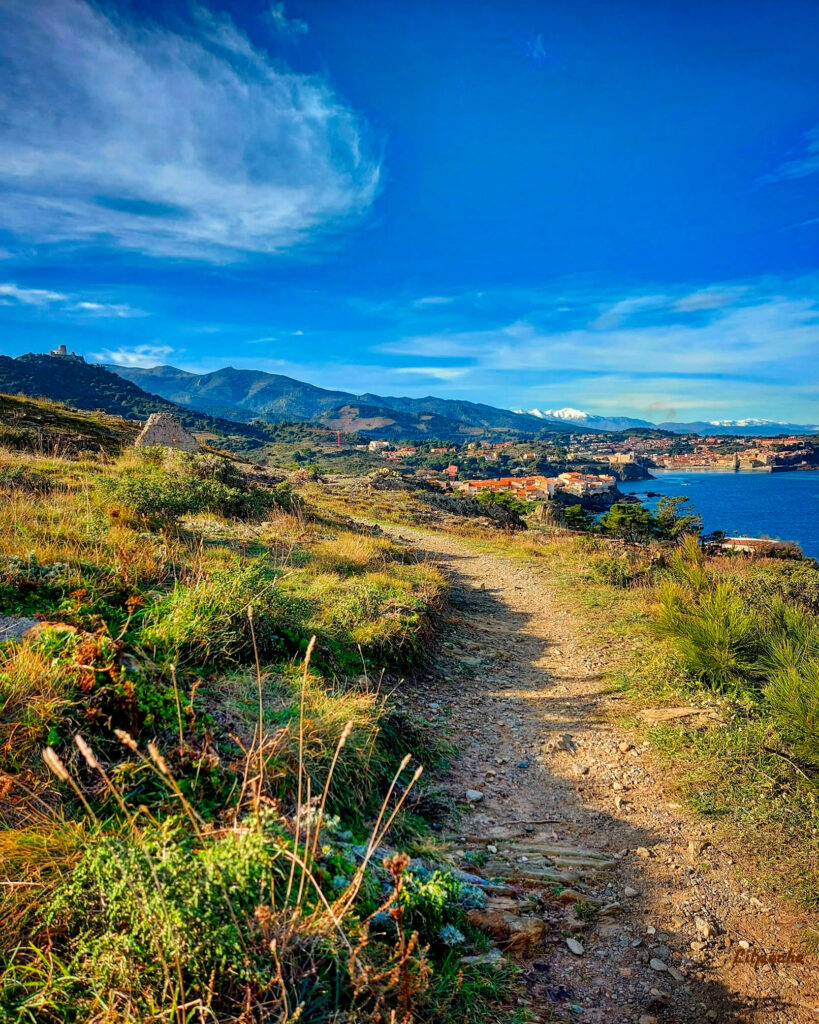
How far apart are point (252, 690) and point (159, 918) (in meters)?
2.38

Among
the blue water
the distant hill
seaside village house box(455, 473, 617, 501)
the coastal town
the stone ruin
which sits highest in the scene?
the distant hill

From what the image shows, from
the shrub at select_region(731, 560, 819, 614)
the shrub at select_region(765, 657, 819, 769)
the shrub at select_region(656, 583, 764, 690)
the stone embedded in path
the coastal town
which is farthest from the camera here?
the coastal town

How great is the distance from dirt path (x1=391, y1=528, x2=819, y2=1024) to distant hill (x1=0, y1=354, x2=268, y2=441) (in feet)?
376

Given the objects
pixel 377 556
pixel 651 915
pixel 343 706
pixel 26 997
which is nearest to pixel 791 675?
pixel 651 915

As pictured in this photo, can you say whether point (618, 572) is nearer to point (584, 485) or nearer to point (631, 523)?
point (631, 523)

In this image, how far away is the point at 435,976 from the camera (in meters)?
2.35

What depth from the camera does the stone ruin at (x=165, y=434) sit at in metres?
25.0

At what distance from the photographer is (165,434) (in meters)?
25.8

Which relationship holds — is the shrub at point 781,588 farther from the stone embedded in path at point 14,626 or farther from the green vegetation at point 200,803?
the stone embedded in path at point 14,626

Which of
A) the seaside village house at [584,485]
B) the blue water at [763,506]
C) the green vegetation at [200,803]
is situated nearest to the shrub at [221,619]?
the green vegetation at [200,803]

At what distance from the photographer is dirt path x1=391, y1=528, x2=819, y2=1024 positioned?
269cm

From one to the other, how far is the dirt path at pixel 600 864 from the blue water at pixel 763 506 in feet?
101

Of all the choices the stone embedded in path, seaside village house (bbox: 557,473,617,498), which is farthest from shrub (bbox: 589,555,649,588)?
seaside village house (bbox: 557,473,617,498)

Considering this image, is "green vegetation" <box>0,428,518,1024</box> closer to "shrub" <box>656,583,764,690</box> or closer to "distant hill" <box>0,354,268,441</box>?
"shrub" <box>656,583,764,690</box>
